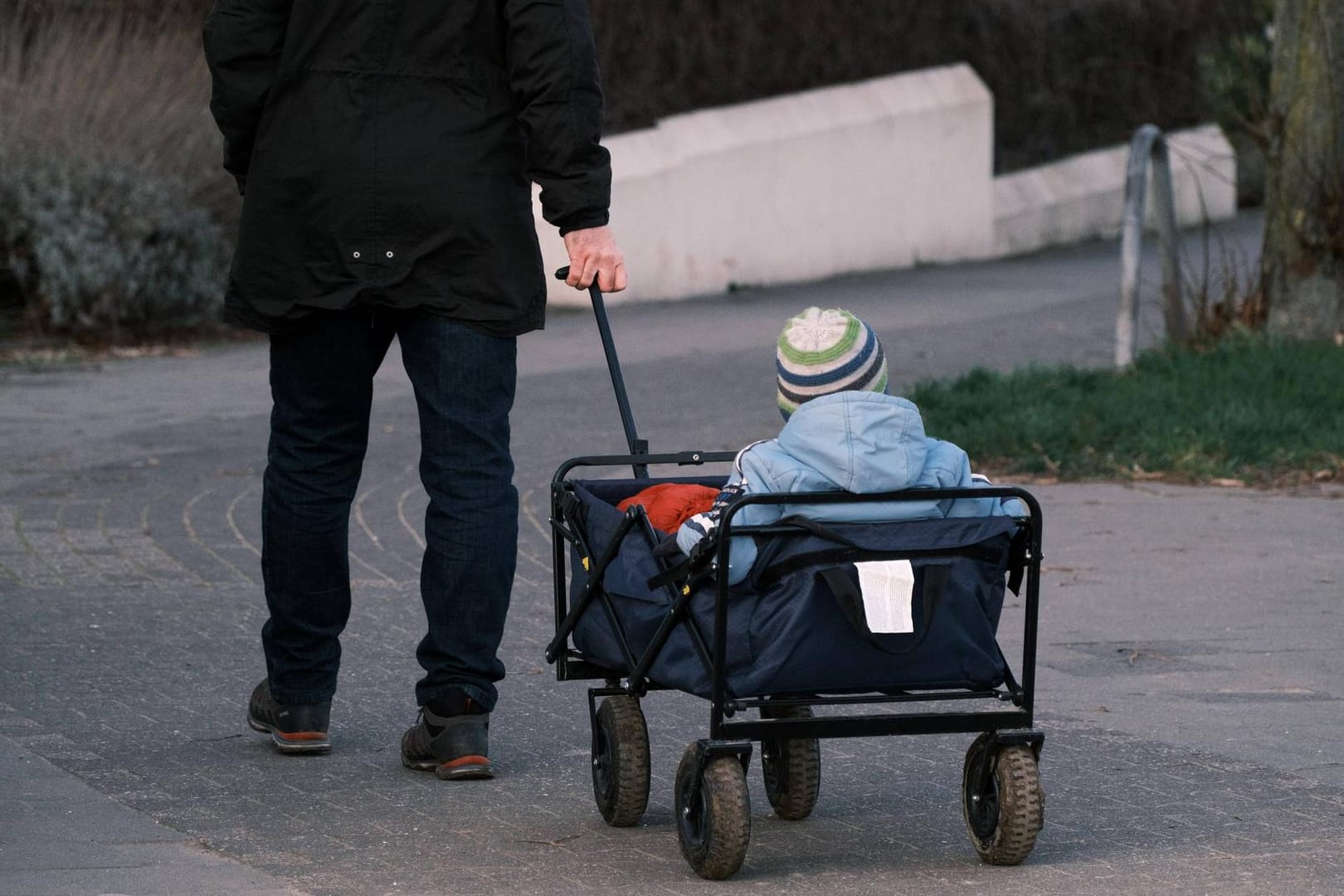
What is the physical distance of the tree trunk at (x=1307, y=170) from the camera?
10062 millimetres

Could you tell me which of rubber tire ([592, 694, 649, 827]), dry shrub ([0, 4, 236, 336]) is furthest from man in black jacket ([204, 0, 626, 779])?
dry shrub ([0, 4, 236, 336])

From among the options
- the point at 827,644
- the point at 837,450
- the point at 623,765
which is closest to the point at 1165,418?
the point at 623,765

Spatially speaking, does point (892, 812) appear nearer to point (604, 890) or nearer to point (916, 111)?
point (604, 890)

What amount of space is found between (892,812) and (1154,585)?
259 cm

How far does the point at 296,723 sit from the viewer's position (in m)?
4.80

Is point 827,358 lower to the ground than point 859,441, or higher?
higher

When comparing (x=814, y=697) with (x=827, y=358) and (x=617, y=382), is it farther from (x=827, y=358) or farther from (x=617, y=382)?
(x=617, y=382)

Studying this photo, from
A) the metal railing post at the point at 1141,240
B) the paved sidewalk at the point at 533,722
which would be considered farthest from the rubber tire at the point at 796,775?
the metal railing post at the point at 1141,240

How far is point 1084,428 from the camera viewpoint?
8906 millimetres

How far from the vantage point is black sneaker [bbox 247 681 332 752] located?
4.80m

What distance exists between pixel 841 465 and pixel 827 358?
0.74ft

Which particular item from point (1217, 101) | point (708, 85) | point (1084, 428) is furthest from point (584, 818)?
point (708, 85)

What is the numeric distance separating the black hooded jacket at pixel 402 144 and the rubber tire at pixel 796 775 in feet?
3.39

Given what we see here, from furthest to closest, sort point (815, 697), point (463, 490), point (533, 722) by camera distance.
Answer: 1. point (533, 722)
2. point (463, 490)
3. point (815, 697)
